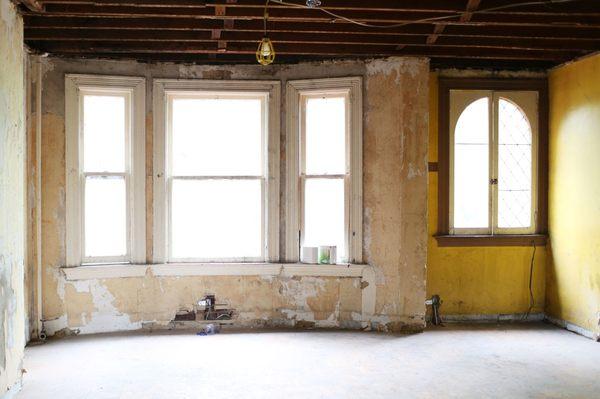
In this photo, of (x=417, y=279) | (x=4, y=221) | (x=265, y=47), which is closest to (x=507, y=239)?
(x=417, y=279)

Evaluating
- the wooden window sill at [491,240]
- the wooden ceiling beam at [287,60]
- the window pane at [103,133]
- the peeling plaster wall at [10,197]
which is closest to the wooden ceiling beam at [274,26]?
the peeling plaster wall at [10,197]

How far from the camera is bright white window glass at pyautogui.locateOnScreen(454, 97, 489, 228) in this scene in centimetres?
621

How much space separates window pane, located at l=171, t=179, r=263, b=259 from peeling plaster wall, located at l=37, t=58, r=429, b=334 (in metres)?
0.28

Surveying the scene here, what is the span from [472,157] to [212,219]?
9.82ft

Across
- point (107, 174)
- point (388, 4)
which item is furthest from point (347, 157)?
point (107, 174)

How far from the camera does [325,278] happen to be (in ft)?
19.3

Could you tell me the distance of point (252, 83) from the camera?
5.91 meters

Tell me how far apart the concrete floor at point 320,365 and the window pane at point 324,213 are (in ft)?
3.24

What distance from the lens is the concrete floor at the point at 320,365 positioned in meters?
4.05

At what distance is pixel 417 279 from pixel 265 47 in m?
2.98

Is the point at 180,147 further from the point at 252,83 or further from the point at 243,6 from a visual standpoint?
the point at 243,6

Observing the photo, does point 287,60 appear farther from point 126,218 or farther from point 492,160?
point 492,160

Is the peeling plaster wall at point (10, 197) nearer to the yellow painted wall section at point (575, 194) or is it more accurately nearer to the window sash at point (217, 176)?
the window sash at point (217, 176)

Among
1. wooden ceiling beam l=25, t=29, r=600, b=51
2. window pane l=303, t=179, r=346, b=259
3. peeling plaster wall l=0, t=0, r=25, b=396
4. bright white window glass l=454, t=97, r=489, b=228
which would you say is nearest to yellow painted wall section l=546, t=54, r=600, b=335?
wooden ceiling beam l=25, t=29, r=600, b=51
